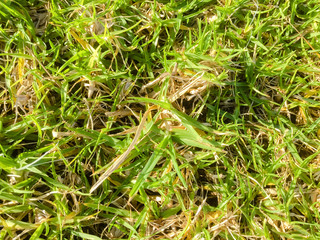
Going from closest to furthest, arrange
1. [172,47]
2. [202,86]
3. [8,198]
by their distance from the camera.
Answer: [8,198] < [202,86] < [172,47]

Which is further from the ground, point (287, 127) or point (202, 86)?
point (202, 86)

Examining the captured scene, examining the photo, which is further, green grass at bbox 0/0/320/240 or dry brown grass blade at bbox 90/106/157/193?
green grass at bbox 0/0/320/240

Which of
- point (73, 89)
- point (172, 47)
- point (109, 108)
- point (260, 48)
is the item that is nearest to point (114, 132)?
point (109, 108)

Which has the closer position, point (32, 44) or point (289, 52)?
point (32, 44)

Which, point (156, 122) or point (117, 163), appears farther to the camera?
point (156, 122)

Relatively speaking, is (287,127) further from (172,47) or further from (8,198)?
(8,198)

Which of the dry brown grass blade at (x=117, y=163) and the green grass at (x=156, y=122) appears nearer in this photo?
the dry brown grass blade at (x=117, y=163)

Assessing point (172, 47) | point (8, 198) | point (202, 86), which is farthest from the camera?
point (172, 47)

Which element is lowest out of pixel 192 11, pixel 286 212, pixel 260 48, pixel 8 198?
pixel 286 212
